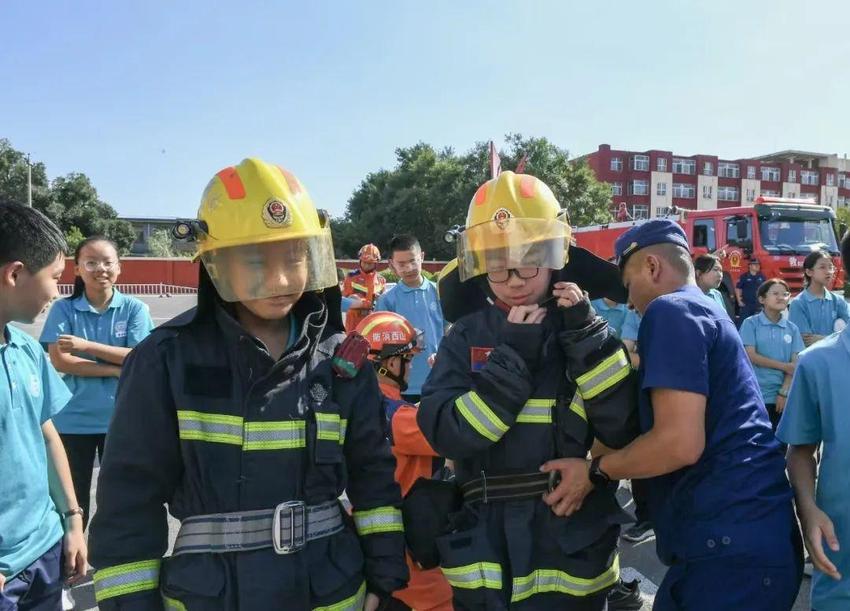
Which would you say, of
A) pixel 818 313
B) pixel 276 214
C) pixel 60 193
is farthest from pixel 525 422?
pixel 60 193

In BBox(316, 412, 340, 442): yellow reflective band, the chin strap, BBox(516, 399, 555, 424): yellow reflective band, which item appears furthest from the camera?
the chin strap

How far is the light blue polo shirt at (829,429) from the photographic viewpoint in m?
1.87

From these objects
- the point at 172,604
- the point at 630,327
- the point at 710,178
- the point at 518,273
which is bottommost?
the point at 172,604

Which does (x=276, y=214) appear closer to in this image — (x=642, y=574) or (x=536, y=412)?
(x=536, y=412)

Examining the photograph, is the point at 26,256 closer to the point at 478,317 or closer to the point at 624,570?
the point at 478,317

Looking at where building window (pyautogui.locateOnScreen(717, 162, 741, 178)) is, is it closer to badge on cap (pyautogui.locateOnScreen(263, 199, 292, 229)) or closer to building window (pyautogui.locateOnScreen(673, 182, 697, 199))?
building window (pyautogui.locateOnScreen(673, 182, 697, 199))

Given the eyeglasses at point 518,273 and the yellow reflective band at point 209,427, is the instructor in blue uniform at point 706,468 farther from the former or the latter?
the yellow reflective band at point 209,427

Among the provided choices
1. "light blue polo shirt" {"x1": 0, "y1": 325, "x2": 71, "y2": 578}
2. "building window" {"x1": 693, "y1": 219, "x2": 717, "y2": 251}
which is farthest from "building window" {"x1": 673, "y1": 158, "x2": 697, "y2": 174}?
"light blue polo shirt" {"x1": 0, "y1": 325, "x2": 71, "y2": 578}

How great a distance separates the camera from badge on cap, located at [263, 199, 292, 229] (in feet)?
5.61

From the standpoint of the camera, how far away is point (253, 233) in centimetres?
170

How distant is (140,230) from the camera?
76.2 metres

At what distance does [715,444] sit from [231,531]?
1453 mm

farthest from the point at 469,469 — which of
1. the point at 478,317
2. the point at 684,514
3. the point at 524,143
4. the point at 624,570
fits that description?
the point at 524,143

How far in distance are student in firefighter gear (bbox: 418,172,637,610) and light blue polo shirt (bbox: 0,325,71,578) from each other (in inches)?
55.1
